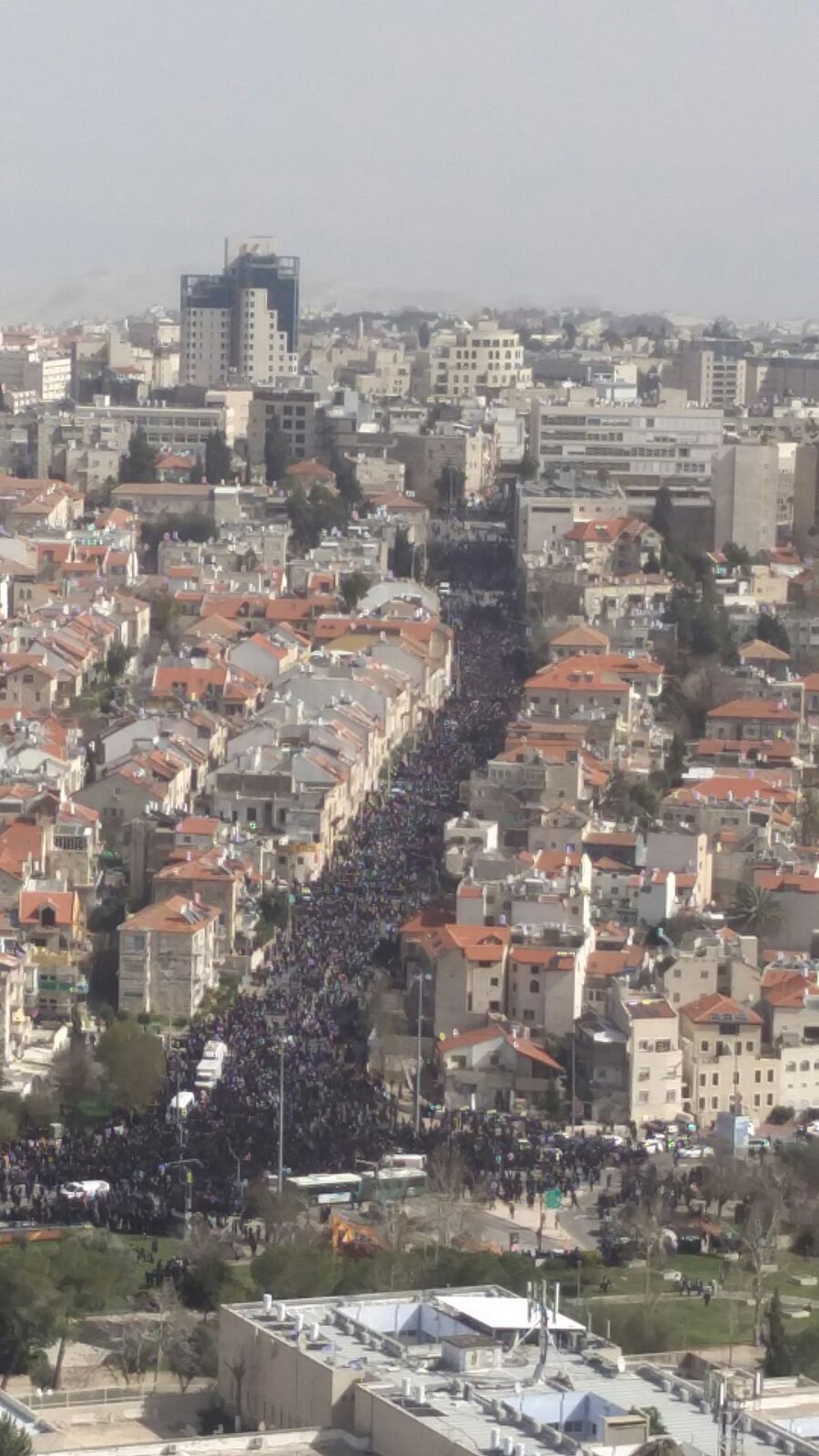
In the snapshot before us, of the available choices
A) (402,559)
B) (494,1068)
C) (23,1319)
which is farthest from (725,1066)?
(402,559)

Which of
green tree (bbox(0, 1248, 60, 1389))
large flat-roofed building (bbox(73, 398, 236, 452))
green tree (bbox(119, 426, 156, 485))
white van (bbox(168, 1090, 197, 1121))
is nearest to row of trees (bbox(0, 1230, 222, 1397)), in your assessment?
green tree (bbox(0, 1248, 60, 1389))

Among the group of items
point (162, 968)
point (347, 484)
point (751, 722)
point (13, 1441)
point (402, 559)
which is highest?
point (347, 484)

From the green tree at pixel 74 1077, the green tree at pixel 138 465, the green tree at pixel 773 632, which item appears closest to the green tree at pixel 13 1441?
the green tree at pixel 74 1077

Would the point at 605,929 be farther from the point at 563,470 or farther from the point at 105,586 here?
the point at 563,470

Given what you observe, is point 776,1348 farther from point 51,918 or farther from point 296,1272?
point 51,918

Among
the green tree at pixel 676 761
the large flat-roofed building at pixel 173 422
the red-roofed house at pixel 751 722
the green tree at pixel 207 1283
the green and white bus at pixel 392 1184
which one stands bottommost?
the green and white bus at pixel 392 1184

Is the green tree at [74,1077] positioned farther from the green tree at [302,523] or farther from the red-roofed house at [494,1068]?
the green tree at [302,523]
